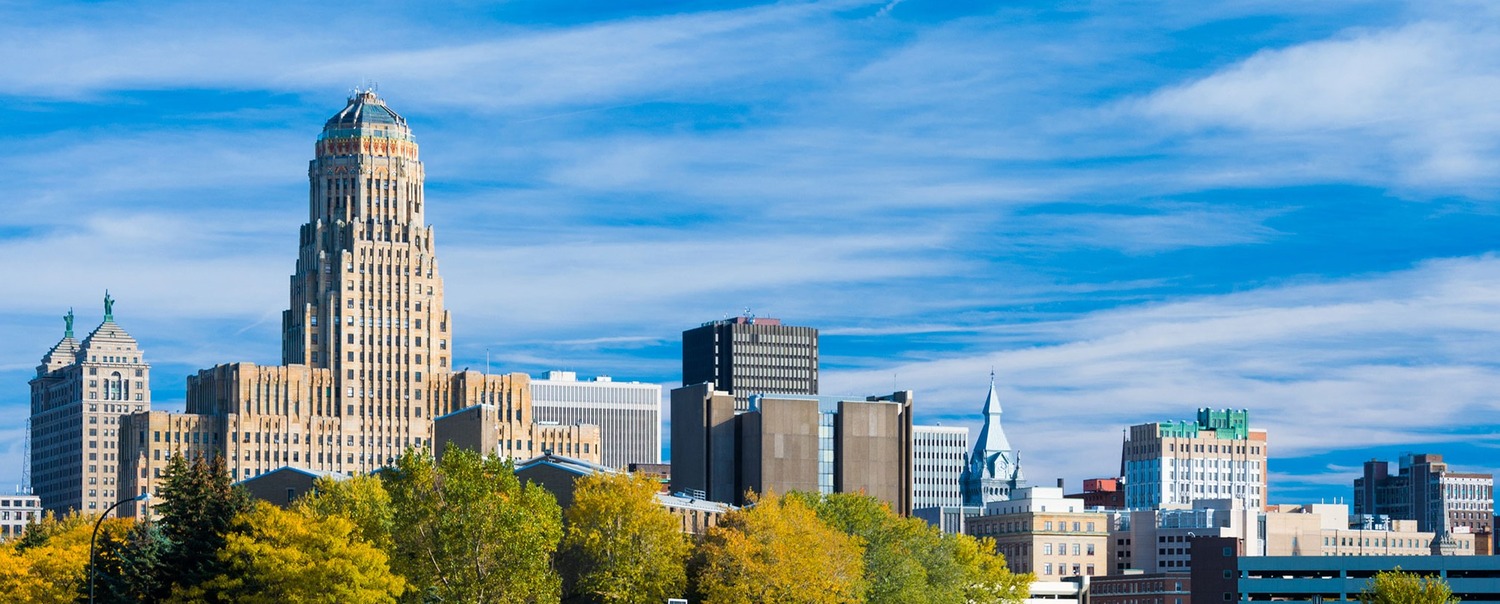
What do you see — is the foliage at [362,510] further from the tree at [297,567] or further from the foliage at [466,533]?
the tree at [297,567]

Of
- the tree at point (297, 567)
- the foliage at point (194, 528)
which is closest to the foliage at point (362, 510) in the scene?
the tree at point (297, 567)

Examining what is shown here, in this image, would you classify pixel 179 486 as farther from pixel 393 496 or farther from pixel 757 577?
pixel 757 577

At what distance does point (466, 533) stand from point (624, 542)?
27080 mm

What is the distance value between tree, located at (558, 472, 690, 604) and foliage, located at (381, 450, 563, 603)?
751 inches

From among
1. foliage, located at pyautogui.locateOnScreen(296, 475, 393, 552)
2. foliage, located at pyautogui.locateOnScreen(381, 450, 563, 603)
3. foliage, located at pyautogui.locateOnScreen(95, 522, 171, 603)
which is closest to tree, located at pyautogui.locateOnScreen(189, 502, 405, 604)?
foliage, located at pyautogui.locateOnScreen(95, 522, 171, 603)

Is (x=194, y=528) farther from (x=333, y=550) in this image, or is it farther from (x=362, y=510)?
(x=362, y=510)

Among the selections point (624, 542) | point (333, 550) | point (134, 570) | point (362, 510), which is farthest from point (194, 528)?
point (624, 542)

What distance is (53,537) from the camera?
196500 mm

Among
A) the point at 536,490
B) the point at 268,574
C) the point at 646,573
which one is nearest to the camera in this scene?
the point at 268,574

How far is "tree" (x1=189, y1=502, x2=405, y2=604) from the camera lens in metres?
157

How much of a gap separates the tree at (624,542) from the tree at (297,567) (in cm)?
2893

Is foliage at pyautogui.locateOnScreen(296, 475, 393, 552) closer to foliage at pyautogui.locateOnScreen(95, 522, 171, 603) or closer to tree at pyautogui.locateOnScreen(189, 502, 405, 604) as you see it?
tree at pyautogui.locateOnScreen(189, 502, 405, 604)

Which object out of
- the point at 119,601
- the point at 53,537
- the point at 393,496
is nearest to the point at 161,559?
the point at 119,601

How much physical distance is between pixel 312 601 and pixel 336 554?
3.28 m
